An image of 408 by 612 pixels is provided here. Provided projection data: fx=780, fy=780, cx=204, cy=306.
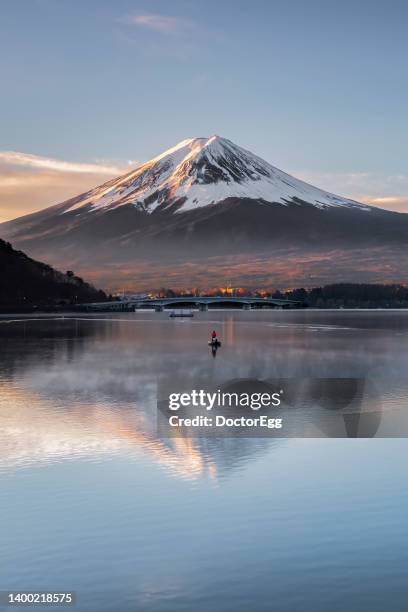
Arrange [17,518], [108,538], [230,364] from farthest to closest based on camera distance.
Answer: [230,364]
[17,518]
[108,538]

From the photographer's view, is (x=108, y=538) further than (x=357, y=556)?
Yes

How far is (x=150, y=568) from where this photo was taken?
12406mm

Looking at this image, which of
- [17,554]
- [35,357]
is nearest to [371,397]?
[17,554]

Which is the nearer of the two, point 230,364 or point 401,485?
point 401,485

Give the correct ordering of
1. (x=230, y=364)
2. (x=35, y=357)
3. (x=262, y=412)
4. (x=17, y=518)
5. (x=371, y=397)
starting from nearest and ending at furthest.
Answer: (x=17, y=518)
(x=262, y=412)
(x=371, y=397)
(x=230, y=364)
(x=35, y=357)

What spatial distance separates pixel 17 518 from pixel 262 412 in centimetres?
1682

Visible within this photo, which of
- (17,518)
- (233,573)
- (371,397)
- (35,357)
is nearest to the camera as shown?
(233,573)

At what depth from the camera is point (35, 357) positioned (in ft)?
189

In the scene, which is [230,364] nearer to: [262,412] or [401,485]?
[262,412]

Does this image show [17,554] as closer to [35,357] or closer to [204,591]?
[204,591]

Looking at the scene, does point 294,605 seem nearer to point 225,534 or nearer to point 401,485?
point 225,534

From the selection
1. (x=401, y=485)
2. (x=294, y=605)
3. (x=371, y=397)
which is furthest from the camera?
(x=371, y=397)

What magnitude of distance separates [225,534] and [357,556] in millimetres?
2469

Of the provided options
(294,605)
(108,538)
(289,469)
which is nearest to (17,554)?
(108,538)
